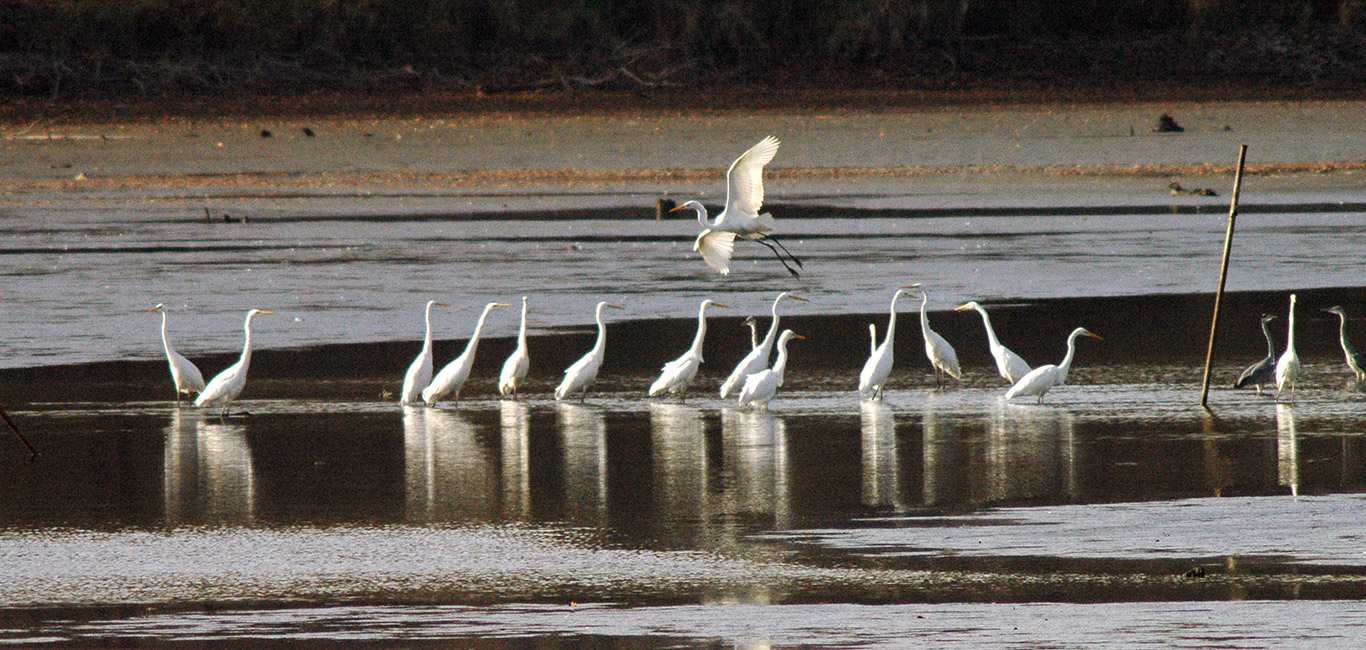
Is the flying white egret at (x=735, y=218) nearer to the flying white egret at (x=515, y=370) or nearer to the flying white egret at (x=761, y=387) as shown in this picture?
the flying white egret at (x=515, y=370)

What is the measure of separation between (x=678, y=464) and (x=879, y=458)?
43.7 inches

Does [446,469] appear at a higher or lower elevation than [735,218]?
lower

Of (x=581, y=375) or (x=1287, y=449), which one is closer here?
(x=1287, y=449)

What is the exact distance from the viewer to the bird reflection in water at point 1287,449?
9.57 m

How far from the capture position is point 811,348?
1538 centimetres

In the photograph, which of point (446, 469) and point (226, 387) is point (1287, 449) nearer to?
point (446, 469)

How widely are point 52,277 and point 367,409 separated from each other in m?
8.99

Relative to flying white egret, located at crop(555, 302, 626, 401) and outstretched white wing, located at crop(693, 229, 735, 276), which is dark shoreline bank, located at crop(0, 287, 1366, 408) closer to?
flying white egret, located at crop(555, 302, 626, 401)

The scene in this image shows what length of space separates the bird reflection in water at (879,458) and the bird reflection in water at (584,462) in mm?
1345

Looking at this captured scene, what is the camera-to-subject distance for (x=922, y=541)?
8.41 meters

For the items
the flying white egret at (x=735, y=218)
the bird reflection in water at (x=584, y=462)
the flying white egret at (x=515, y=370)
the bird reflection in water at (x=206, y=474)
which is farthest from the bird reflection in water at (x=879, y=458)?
the bird reflection in water at (x=206, y=474)

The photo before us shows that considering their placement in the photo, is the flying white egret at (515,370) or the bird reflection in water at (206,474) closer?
the bird reflection in water at (206,474)

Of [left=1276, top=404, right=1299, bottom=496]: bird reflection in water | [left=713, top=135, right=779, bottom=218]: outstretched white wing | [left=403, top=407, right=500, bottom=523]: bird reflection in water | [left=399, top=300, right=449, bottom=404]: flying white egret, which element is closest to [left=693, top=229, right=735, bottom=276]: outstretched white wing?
[left=713, top=135, right=779, bottom=218]: outstretched white wing

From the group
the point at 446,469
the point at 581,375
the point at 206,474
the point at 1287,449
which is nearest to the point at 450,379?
the point at 581,375
